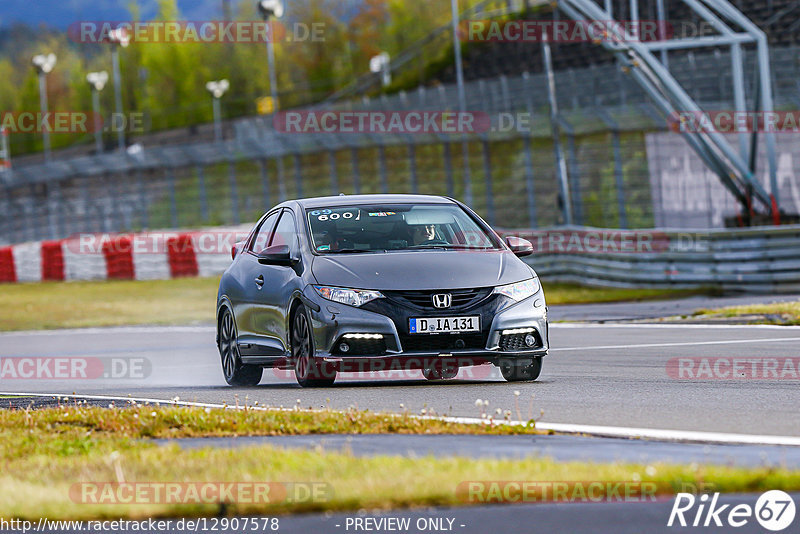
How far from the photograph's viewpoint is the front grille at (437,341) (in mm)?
10523

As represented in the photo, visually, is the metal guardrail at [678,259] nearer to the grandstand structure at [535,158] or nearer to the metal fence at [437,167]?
the grandstand structure at [535,158]

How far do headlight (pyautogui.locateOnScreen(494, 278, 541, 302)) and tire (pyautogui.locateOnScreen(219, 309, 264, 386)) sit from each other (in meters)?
2.66

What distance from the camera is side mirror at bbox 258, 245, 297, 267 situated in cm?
1137

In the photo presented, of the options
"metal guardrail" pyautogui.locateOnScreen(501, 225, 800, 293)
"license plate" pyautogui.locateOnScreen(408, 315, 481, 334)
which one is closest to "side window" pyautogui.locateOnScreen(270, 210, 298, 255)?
"license plate" pyautogui.locateOnScreen(408, 315, 481, 334)

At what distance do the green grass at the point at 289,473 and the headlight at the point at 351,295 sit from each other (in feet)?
7.62

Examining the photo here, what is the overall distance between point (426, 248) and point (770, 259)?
12945 mm

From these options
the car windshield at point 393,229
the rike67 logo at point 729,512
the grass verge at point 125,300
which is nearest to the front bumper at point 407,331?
the car windshield at point 393,229

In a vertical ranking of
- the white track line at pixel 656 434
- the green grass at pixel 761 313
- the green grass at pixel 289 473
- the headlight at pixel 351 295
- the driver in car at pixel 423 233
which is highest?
the driver in car at pixel 423 233

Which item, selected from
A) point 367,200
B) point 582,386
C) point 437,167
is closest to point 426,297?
point 582,386

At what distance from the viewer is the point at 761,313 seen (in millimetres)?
17641

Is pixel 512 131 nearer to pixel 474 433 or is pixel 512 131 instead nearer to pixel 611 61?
pixel 611 61

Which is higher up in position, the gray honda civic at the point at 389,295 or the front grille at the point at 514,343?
the gray honda civic at the point at 389,295

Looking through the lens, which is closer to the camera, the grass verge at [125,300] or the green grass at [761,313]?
the green grass at [761,313]

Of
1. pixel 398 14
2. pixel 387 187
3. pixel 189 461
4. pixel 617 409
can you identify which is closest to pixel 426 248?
pixel 617 409
